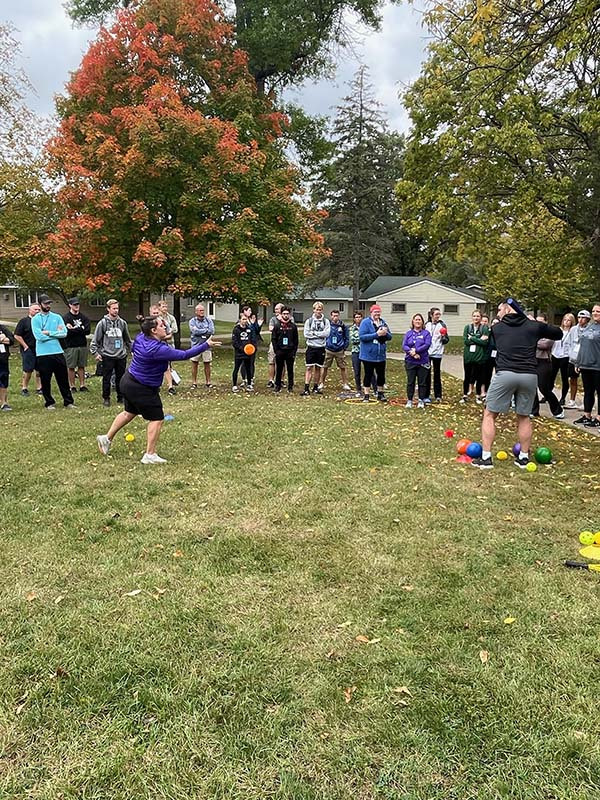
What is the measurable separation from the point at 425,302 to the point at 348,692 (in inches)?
1448

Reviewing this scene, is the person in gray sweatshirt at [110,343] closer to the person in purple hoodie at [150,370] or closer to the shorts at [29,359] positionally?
the shorts at [29,359]

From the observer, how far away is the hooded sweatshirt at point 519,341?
19.8 ft

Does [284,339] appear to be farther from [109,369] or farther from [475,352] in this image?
[475,352]

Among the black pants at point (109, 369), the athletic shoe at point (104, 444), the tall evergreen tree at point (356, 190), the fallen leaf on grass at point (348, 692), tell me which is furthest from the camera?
the tall evergreen tree at point (356, 190)

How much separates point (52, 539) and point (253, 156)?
17.0 meters

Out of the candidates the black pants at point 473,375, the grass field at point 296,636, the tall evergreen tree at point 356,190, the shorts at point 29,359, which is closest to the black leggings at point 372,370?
the black pants at point 473,375

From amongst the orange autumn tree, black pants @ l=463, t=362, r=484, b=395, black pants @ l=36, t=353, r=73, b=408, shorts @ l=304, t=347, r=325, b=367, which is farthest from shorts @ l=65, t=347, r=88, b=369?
black pants @ l=463, t=362, r=484, b=395

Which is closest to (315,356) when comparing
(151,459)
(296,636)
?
(151,459)

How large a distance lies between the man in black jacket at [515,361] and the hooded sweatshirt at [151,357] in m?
3.24

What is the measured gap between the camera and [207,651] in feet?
9.61

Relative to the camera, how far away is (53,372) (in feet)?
31.1

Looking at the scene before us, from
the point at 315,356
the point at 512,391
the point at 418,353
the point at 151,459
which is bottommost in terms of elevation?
the point at 151,459

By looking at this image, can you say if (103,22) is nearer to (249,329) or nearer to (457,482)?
(249,329)

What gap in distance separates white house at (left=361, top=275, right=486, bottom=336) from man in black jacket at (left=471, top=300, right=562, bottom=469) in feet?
103
